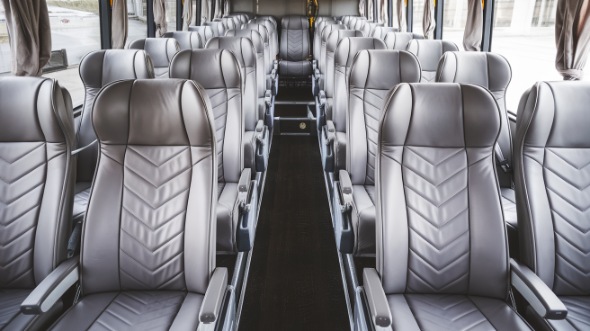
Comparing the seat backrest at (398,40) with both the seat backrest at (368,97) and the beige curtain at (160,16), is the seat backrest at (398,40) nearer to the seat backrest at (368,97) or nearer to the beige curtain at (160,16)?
the seat backrest at (368,97)

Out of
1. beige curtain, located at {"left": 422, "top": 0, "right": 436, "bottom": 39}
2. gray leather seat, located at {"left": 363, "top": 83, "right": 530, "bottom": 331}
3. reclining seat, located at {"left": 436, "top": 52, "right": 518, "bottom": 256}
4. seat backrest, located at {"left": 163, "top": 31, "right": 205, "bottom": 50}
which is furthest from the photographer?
beige curtain, located at {"left": 422, "top": 0, "right": 436, "bottom": 39}

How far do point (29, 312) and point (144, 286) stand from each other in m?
0.43

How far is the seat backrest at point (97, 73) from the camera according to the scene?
3028 millimetres

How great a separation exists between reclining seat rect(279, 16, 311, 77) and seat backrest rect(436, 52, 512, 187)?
5828 mm

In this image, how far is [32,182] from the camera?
5.92ft

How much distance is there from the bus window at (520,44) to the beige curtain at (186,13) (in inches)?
222

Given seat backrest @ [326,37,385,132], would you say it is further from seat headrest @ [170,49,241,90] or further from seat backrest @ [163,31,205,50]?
seat backrest @ [163,31,205,50]

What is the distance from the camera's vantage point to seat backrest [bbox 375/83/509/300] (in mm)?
1697

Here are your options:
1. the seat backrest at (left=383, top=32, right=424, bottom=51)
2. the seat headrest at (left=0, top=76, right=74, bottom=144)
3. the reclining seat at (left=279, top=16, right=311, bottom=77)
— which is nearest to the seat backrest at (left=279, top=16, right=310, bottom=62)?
the reclining seat at (left=279, top=16, right=311, bottom=77)

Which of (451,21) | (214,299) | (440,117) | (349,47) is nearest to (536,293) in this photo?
(440,117)

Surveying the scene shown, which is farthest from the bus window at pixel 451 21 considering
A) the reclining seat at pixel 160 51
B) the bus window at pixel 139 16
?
the bus window at pixel 139 16

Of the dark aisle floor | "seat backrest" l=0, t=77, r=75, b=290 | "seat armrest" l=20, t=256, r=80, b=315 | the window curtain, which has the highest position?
the window curtain

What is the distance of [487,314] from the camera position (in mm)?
1611

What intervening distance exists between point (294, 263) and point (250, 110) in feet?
4.67
